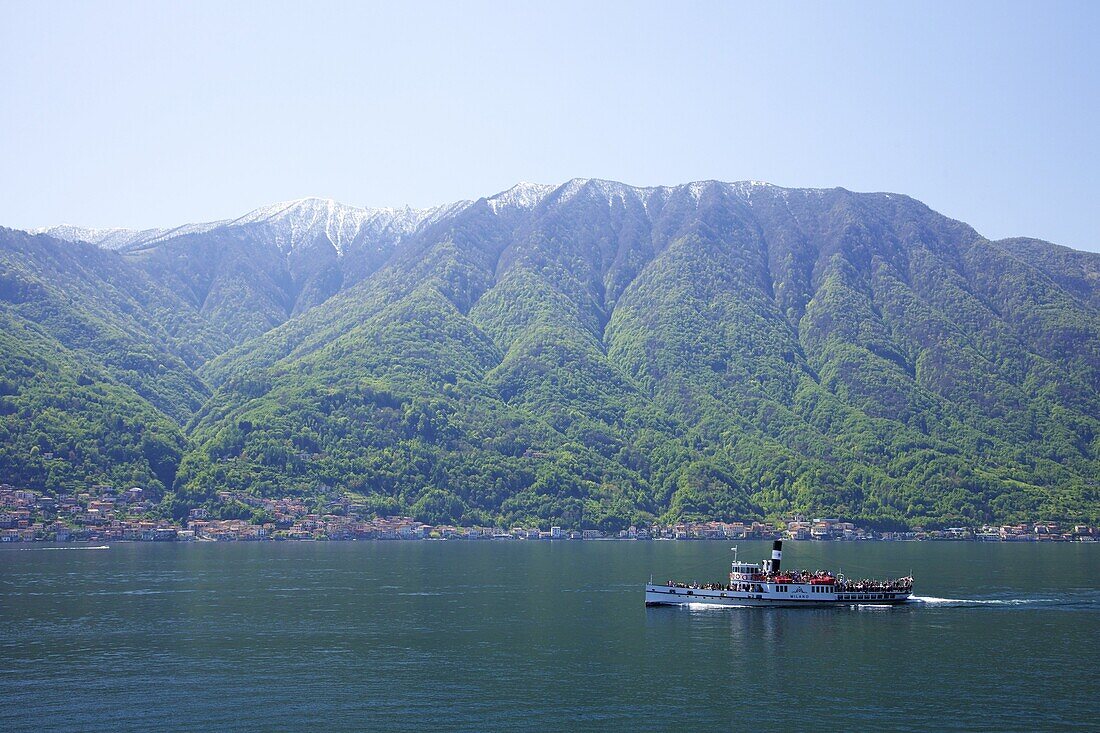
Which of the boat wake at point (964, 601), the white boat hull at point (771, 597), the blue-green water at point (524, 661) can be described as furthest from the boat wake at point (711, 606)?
the boat wake at point (964, 601)

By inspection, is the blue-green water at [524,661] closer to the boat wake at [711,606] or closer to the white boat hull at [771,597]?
the boat wake at [711,606]

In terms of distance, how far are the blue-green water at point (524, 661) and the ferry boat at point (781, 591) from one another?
349 centimetres

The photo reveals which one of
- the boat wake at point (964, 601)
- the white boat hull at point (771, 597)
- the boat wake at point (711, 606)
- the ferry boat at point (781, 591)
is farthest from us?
the ferry boat at point (781, 591)

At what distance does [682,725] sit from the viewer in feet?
236

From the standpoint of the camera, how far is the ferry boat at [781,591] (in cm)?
13738

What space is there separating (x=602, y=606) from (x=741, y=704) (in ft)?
186

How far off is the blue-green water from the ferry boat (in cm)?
349

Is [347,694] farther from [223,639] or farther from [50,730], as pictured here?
[223,639]

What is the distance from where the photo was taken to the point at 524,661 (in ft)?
309

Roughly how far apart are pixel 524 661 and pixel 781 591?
186 feet

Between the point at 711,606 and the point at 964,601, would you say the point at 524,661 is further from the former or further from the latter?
the point at 964,601

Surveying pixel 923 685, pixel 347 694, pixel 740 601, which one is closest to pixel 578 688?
pixel 347 694

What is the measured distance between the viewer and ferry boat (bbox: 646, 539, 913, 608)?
137375 millimetres

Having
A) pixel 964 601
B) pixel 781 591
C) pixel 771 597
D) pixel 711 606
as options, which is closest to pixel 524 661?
pixel 711 606
